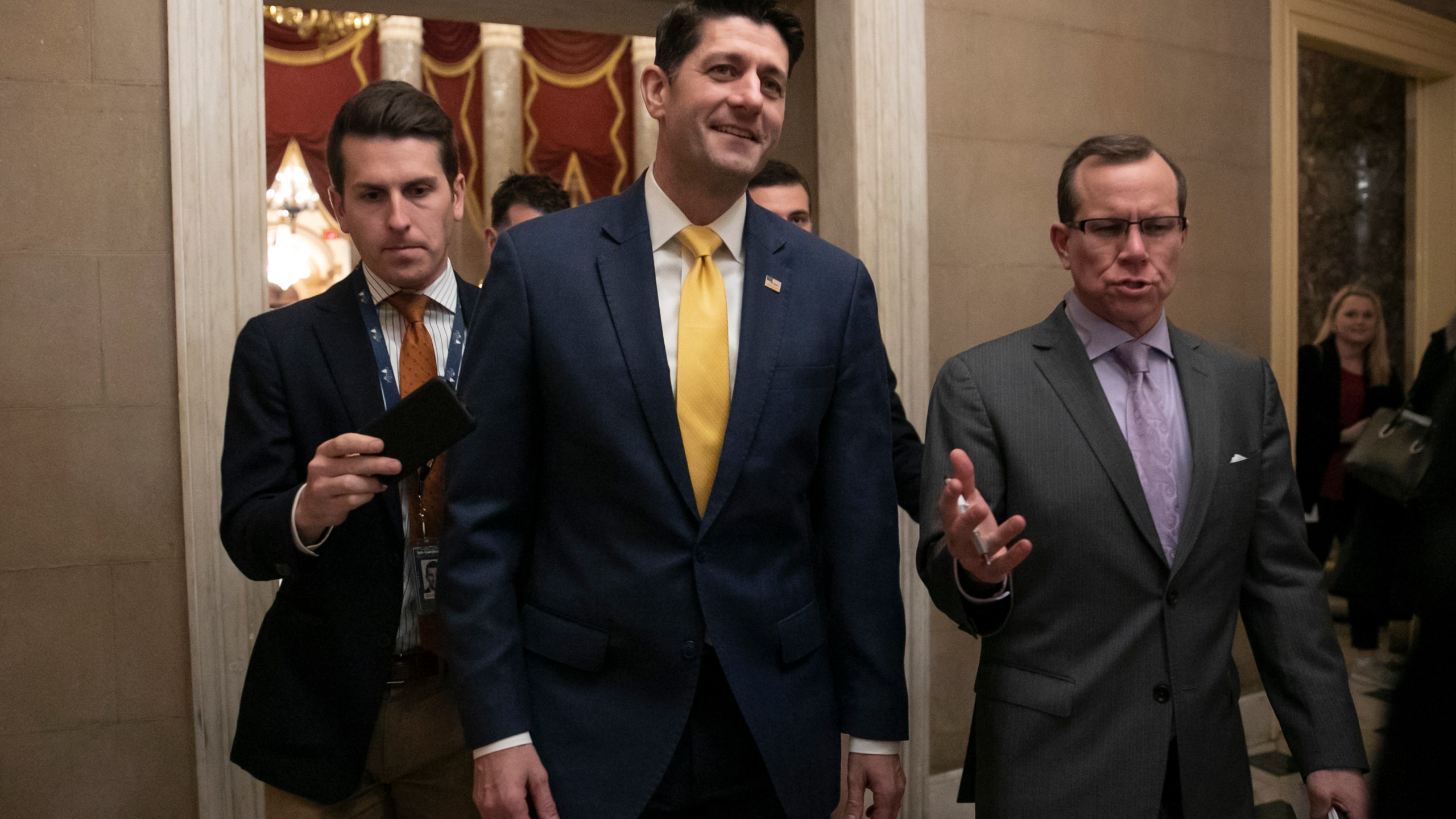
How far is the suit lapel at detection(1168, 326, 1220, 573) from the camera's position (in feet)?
5.92

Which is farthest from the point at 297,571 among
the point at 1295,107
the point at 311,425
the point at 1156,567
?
the point at 1295,107

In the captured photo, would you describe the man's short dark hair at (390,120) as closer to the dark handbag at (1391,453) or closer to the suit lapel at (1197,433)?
the suit lapel at (1197,433)

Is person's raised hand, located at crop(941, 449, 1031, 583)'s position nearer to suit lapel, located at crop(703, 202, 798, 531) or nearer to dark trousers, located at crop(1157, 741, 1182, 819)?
suit lapel, located at crop(703, 202, 798, 531)

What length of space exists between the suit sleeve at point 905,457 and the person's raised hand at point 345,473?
1.17 meters

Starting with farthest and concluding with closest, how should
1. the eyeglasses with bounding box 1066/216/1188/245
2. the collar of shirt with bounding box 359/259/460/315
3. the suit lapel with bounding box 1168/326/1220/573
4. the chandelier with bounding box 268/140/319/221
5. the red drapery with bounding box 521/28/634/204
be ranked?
the red drapery with bounding box 521/28/634/204, the chandelier with bounding box 268/140/319/221, the collar of shirt with bounding box 359/259/460/315, the eyeglasses with bounding box 1066/216/1188/245, the suit lapel with bounding box 1168/326/1220/573

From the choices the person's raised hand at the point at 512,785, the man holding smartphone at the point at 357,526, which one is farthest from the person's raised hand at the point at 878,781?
the man holding smartphone at the point at 357,526

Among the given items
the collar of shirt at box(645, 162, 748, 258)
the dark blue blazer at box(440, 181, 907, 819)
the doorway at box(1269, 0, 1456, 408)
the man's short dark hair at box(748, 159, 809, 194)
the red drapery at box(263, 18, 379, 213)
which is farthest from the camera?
the red drapery at box(263, 18, 379, 213)

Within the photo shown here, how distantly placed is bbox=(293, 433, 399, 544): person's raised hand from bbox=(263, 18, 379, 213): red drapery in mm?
9098

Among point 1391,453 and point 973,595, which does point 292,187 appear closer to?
point 973,595

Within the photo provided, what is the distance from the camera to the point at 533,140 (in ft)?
36.3

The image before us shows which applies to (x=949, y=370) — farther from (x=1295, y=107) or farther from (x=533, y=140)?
(x=533, y=140)

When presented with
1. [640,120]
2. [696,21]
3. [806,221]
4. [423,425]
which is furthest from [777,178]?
[640,120]

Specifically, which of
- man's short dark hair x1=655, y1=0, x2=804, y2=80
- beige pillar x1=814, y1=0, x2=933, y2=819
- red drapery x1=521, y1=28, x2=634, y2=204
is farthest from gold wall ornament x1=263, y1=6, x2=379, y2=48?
man's short dark hair x1=655, y1=0, x2=804, y2=80

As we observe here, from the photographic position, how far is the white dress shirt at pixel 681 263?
168 centimetres
